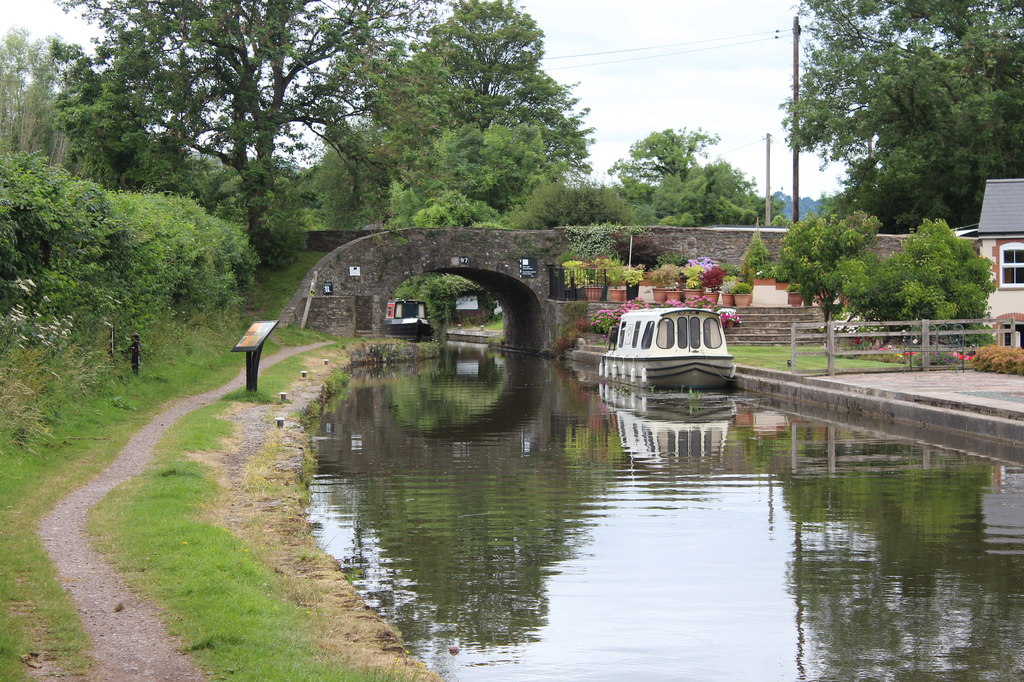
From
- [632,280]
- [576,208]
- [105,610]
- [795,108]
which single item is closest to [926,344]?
[632,280]

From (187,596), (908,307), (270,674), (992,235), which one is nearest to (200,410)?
(187,596)

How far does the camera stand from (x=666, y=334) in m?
24.1

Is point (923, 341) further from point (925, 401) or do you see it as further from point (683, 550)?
point (683, 550)

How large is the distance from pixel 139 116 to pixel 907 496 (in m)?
26.8

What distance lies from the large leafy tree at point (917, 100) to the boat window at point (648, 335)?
18.9m

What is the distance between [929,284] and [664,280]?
1351 centimetres

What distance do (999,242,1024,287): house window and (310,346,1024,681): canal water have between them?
55.1ft

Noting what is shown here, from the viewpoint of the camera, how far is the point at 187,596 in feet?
20.6

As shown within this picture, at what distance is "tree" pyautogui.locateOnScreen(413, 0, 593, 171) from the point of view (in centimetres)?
Result: 6116

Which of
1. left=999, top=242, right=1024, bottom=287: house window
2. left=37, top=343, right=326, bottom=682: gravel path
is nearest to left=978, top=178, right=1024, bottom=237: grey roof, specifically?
left=999, top=242, right=1024, bottom=287: house window

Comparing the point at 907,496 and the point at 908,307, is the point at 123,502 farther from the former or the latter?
the point at 908,307

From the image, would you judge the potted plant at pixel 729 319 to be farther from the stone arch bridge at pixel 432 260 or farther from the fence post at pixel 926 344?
the fence post at pixel 926 344

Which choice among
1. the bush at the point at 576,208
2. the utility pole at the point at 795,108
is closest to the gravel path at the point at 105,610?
the bush at the point at 576,208

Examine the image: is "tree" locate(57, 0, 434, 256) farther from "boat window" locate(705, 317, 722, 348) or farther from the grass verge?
the grass verge
